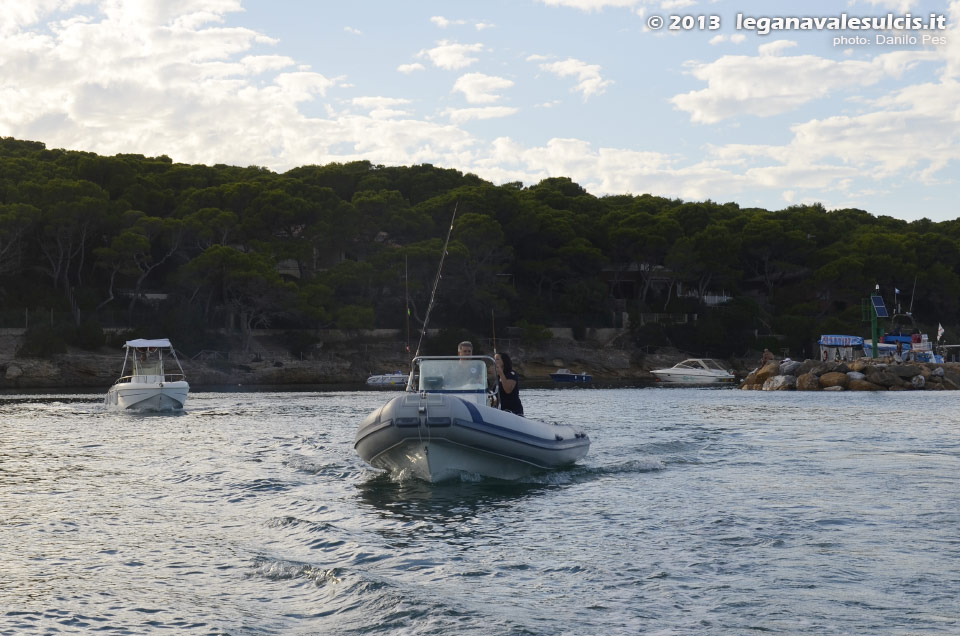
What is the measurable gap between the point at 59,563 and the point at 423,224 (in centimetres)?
6592

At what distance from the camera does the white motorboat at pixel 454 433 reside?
1324 cm

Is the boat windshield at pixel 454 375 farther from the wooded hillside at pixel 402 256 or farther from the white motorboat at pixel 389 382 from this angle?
the wooded hillside at pixel 402 256

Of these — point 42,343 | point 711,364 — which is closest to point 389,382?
point 42,343

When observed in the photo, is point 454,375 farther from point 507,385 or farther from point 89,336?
point 89,336

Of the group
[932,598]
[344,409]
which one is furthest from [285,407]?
[932,598]

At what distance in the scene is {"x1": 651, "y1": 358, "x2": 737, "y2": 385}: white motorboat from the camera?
66.4m

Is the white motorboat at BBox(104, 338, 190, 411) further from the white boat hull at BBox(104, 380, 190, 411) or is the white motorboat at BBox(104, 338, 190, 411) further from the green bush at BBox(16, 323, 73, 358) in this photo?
the green bush at BBox(16, 323, 73, 358)

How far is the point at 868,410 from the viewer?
3209 centimetres

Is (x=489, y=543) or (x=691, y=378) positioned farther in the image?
(x=691, y=378)

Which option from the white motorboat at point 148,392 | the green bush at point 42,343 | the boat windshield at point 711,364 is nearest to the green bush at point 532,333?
the boat windshield at point 711,364

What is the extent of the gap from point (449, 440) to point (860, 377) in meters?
43.6

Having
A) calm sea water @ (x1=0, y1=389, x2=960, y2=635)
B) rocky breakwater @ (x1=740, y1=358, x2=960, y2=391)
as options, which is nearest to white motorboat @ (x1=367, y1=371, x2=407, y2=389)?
rocky breakwater @ (x1=740, y1=358, x2=960, y2=391)

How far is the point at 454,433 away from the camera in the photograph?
43.4 feet

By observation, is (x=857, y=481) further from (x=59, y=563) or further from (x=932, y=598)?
(x=59, y=563)
